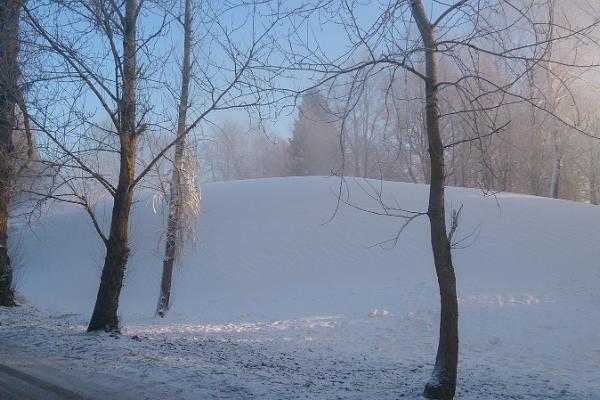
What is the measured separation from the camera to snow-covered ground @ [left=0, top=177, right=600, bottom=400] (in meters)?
7.66

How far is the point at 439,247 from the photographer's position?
6.75 meters

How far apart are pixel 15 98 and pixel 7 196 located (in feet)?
12.2

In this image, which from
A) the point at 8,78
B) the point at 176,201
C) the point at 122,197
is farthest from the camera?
the point at 176,201

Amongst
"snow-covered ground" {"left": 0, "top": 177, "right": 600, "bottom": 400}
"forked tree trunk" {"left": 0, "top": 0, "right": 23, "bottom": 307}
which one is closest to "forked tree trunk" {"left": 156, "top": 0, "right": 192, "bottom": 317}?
"snow-covered ground" {"left": 0, "top": 177, "right": 600, "bottom": 400}

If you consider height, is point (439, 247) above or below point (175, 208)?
below

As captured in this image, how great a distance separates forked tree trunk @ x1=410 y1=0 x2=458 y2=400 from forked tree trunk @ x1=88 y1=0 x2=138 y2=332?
4.91 meters

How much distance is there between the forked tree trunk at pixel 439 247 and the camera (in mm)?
6652

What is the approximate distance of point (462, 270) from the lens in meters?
18.4

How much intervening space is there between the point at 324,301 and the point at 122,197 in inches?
351

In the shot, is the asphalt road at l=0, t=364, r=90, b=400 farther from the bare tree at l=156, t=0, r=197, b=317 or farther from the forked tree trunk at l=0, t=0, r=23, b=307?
the bare tree at l=156, t=0, r=197, b=317

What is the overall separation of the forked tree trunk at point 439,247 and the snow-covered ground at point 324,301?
714 mm

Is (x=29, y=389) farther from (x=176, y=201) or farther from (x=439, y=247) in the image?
(x=176, y=201)

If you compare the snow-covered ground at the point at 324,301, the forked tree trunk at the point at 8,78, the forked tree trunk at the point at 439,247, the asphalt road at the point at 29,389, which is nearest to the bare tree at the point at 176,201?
the snow-covered ground at the point at 324,301

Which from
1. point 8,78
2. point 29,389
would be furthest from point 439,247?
point 8,78
